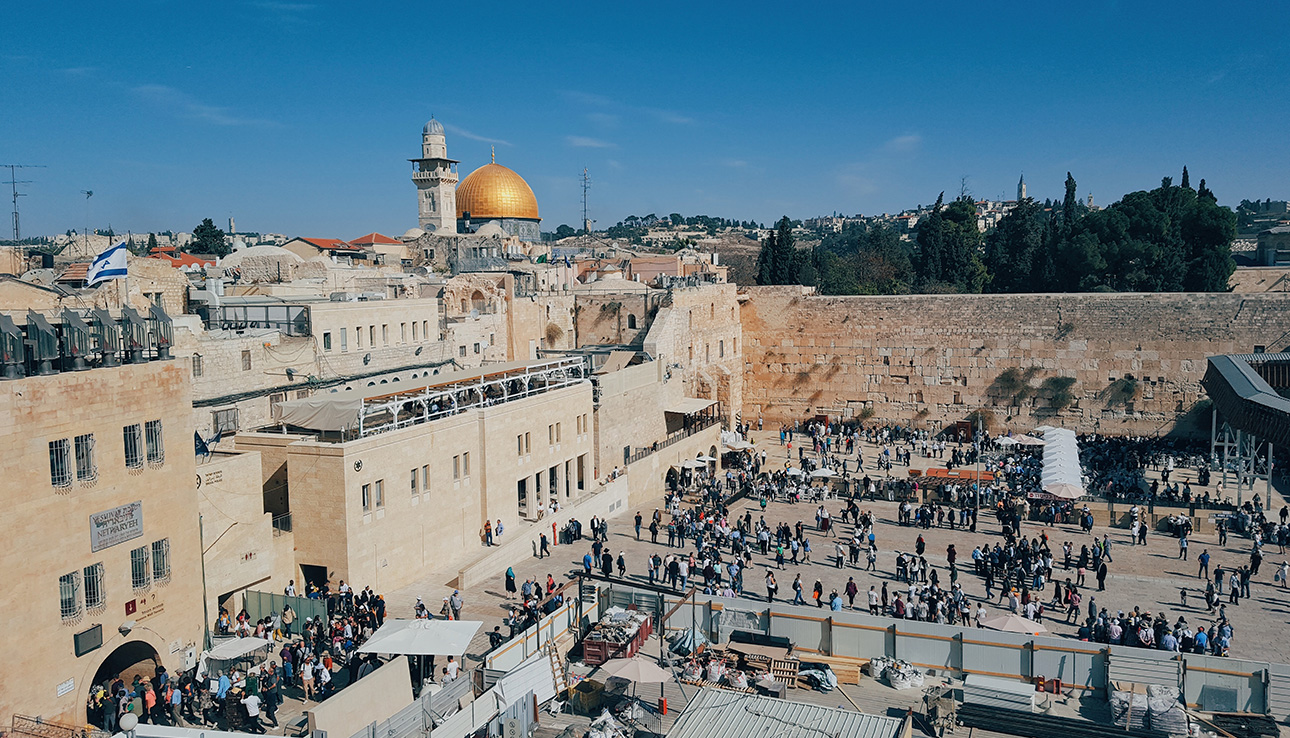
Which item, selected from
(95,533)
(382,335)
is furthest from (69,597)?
(382,335)

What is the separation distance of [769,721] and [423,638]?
17.3 ft

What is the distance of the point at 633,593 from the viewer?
16.7 meters

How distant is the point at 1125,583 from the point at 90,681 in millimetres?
18911

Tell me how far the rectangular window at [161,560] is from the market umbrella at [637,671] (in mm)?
6850

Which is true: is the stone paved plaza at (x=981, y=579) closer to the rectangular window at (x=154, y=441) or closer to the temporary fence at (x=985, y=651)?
the temporary fence at (x=985, y=651)

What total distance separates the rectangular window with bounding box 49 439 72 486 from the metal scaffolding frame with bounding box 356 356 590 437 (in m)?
5.35

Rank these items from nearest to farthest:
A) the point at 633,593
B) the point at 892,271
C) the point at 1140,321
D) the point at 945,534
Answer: the point at 633,593, the point at 945,534, the point at 1140,321, the point at 892,271

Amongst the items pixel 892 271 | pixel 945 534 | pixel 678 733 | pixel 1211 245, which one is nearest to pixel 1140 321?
pixel 1211 245

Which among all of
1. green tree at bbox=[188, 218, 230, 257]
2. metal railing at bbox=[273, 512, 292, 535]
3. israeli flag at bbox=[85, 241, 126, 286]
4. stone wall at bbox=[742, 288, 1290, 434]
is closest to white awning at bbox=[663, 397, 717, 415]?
stone wall at bbox=[742, 288, 1290, 434]

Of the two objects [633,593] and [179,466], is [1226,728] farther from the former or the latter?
[179,466]

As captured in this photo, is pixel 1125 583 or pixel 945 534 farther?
pixel 945 534

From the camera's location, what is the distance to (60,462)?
41.5 ft

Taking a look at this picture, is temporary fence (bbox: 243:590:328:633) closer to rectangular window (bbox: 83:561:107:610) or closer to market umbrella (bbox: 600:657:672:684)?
→ rectangular window (bbox: 83:561:107:610)

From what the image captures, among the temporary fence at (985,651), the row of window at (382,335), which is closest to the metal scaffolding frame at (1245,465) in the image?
the temporary fence at (985,651)
